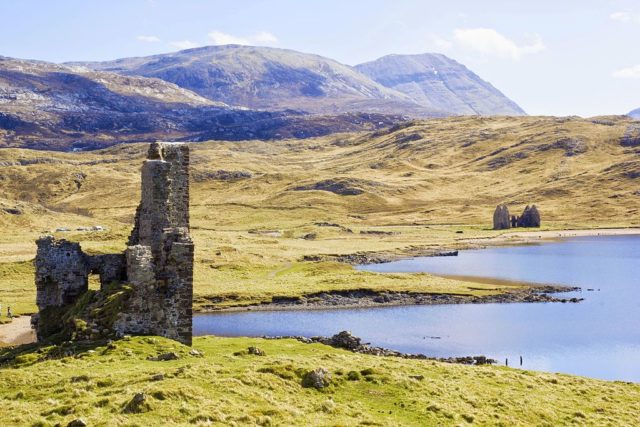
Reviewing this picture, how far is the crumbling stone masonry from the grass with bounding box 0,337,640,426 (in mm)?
1353

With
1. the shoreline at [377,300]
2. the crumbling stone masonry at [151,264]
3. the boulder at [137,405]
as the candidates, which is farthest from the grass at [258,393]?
the shoreline at [377,300]

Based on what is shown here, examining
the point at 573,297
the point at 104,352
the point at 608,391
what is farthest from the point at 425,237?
the point at 104,352

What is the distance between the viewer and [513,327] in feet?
265

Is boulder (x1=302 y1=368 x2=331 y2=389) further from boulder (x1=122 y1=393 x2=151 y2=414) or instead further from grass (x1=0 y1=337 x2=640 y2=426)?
boulder (x1=122 y1=393 x2=151 y2=414)

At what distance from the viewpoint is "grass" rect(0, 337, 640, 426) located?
24438 millimetres

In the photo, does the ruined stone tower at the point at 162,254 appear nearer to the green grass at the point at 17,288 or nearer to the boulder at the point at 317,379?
the boulder at the point at 317,379

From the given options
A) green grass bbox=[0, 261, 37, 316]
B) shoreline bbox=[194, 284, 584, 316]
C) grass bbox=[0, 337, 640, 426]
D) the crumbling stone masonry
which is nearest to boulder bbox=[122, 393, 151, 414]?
grass bbox=[0, 337, 640, 426]

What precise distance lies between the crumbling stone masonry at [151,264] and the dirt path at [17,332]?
88.2ft

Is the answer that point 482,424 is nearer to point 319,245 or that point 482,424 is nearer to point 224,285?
point 224,285

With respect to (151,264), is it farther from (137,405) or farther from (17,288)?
(17,288)

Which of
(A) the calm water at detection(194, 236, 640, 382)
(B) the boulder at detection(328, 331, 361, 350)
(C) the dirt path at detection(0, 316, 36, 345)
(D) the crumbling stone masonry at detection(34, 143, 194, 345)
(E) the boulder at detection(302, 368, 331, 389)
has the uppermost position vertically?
(D) the crumbling stone masonry at detection(34, 143, 194, 345)

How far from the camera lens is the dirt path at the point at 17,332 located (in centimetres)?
6250

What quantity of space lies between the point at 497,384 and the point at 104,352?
60.2 ft

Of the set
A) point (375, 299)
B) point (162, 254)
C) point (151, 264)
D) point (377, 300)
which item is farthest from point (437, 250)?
point (151, 264)
